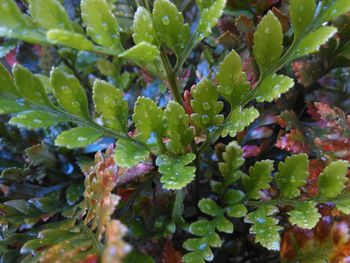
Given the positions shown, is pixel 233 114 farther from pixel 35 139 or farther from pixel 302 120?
pixel 35 139

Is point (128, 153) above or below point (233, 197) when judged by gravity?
above

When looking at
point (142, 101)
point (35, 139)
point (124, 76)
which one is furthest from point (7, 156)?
point (142, 101)

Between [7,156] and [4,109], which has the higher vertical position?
[4,109]

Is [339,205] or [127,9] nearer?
[339,205]

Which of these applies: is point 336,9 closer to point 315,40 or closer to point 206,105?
point 315,40

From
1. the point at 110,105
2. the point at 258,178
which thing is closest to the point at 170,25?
the point at 110,105

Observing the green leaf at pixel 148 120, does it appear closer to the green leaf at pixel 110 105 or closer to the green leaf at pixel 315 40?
the green leaf at pixel 110 105

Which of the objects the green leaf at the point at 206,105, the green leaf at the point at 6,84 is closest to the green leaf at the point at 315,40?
the green leaf at the point at 206,105

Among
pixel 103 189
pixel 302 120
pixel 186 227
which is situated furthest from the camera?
pixel 302 120
